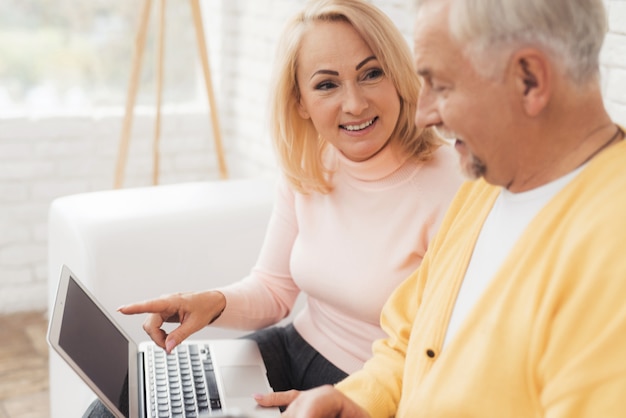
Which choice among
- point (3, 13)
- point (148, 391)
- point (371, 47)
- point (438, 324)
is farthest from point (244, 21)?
point (438, 324)

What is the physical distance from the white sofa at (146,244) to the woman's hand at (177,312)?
10.3 inches

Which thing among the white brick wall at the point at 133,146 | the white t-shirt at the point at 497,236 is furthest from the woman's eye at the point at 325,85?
the white brick wall at the point at 133,146

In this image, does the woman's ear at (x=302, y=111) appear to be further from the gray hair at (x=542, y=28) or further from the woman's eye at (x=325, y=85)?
the gray hair at (x=542, y=28)

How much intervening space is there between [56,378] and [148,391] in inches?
23.7

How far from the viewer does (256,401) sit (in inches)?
52.1

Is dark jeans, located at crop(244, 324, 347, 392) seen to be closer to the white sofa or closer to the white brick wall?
the white sofa

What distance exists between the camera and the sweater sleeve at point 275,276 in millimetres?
1626

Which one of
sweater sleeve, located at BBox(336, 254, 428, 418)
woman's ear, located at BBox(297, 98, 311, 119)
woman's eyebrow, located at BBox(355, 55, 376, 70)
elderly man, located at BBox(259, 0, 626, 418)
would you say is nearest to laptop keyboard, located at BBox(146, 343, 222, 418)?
sweater sleeve, located at BBox(336, 254, 428, 418)

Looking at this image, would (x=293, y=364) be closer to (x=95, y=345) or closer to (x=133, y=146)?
(x=95, y=345)

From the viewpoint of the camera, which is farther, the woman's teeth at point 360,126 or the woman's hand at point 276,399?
the woman's teeth at point 360,126

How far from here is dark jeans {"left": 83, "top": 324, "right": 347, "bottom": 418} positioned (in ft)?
5.08

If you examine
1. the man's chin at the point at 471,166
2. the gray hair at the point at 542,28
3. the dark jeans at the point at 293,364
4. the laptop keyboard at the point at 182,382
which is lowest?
the dark jeans at the point at 293,364

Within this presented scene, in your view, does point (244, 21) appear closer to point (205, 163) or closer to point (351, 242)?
point (205, 163)

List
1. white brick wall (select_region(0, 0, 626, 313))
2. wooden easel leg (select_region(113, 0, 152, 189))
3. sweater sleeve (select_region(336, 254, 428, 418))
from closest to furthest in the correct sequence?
sweater sleeve (select_region(336, 254, 428, 418))
wooden easel leg (select_region(113, 0, 152, 189))
white brick wall (select_region(0, 0, 626, 313))
